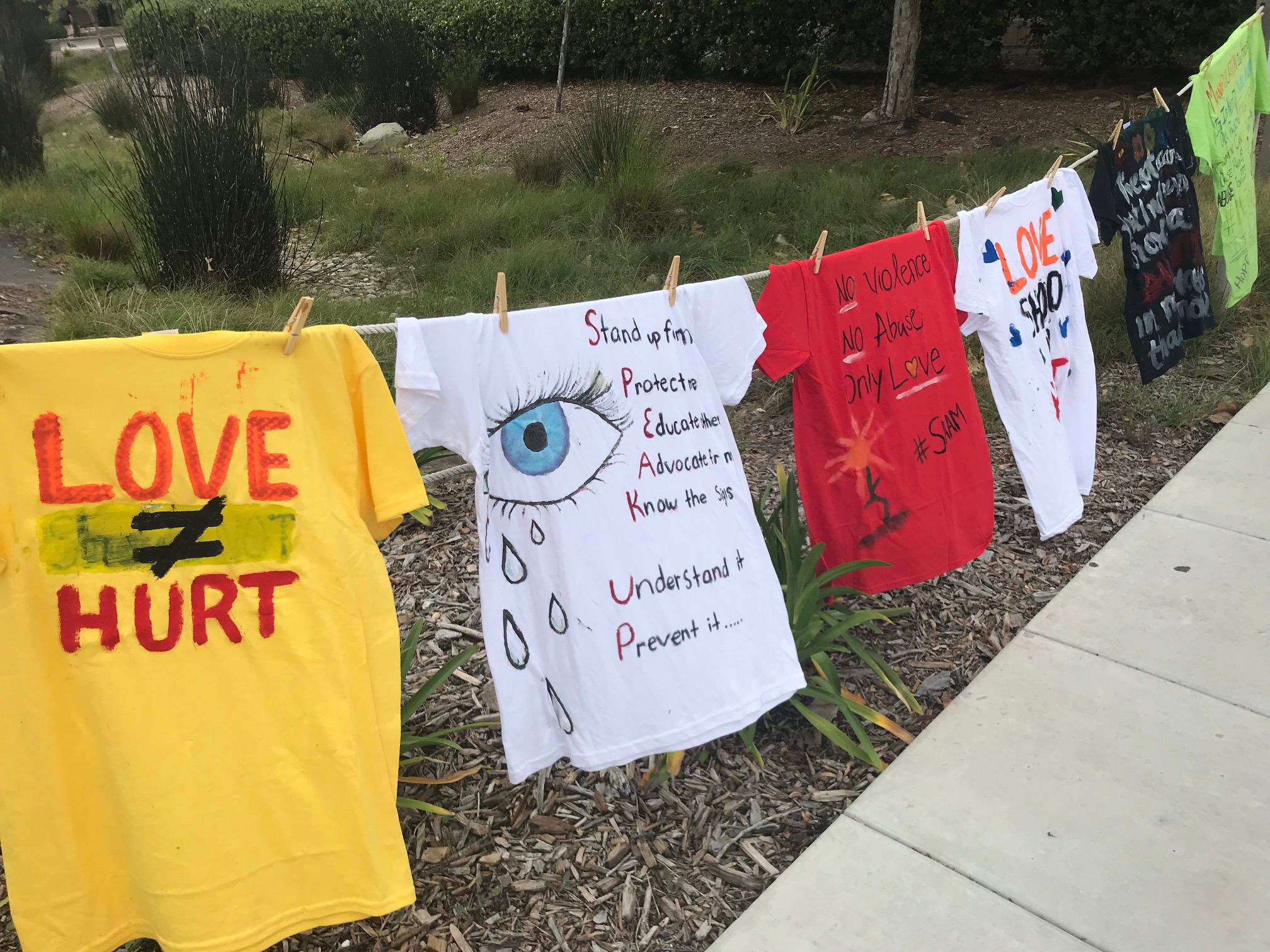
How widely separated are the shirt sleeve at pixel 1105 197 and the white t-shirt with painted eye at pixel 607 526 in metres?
2.01

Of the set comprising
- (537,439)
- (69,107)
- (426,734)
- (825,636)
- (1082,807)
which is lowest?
(1082,807)

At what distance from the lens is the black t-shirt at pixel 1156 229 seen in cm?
348

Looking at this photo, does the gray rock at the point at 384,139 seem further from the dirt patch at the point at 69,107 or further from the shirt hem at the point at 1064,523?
the shirt hem at the point at 1064,523

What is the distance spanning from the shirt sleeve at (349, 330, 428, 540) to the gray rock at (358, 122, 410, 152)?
36.3 ft

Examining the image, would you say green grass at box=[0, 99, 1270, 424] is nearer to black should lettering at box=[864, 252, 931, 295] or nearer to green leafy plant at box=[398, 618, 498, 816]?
black should lettering at box=[864, 252, 931, 295]

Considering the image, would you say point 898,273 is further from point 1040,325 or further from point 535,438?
point 535,438

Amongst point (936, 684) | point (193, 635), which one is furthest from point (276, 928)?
point (936, 684)

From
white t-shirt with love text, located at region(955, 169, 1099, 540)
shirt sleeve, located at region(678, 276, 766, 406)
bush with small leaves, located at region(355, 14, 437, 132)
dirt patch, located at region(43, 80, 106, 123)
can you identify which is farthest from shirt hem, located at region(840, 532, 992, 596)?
dirt patch, located at region(43, 80, 106, 123)

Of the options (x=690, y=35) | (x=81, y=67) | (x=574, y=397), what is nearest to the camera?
(x=574, y=397)

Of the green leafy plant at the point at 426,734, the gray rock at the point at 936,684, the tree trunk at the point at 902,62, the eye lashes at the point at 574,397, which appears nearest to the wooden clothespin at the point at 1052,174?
the gray rock at the point at 936,684

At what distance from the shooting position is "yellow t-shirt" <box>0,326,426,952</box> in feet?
5.08

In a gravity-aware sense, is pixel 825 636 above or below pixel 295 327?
below

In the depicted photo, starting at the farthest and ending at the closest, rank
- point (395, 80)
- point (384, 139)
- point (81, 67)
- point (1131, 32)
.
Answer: point (81, 67), point (395, 80), point (384, 139), point (1131, 32)

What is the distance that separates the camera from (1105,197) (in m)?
3.44
